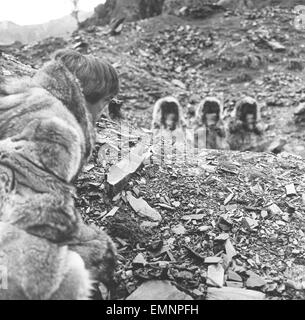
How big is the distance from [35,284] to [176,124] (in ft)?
18.7

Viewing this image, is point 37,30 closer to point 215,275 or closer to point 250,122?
point 250,122

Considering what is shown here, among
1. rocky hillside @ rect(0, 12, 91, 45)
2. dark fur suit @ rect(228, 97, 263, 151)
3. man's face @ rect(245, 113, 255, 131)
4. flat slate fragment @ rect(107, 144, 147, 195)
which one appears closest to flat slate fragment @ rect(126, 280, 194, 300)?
flat slate fragment @ rect(107, 144, 147, 195)

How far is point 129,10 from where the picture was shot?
23734mm

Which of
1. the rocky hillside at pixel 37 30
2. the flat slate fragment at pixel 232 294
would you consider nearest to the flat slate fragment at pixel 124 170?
the flat slate fragment at pixel 232 294

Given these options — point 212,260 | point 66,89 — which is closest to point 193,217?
point 212,260

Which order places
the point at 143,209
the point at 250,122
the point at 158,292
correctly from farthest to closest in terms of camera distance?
1. the point at 250,122
2. the point at 143,209
3. the point at 158,292

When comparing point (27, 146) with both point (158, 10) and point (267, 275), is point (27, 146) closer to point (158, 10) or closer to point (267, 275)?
point (267, 275)

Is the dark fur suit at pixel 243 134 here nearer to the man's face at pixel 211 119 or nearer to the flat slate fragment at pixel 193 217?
the man's face at pixel 211 119

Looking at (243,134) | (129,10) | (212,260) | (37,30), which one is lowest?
(37,30)

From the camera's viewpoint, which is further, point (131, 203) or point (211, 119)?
point (211, 119)

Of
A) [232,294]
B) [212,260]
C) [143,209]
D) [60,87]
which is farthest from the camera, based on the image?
[143,209]

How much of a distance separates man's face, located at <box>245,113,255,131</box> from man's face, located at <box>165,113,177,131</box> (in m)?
1.26

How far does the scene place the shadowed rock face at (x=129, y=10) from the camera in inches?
920

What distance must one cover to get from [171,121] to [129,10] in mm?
17974
